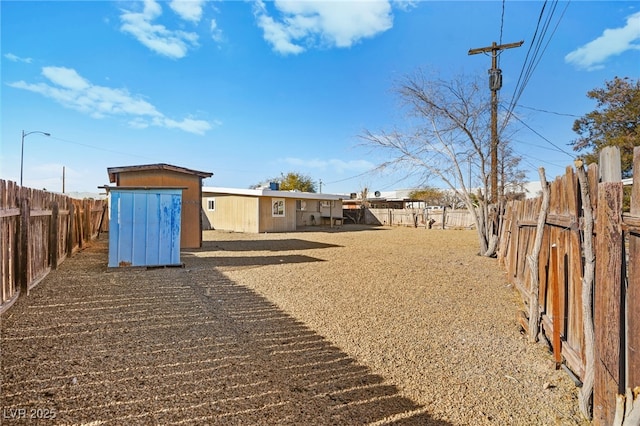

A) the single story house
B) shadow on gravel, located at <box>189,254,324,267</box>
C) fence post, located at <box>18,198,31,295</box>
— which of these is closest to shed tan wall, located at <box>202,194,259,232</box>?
the single story house

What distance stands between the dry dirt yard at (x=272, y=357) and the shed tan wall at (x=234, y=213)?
1230 cm

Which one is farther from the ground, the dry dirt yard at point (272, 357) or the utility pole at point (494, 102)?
the utility pole at point (494, 102)

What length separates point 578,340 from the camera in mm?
2652

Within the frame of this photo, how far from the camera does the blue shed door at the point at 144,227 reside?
7172mm

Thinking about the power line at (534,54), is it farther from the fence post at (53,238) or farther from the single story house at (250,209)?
the single story house at (250,209)

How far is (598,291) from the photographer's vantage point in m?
2.15

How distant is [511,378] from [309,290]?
3.37 m

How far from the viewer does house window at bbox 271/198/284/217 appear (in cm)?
1917

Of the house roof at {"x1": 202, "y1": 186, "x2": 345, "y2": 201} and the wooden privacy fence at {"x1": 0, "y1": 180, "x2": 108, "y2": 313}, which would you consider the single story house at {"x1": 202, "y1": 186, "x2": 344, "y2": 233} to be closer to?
the house roof at {"x1": 202, "y1": 186, "x2": 345, "y2": 201}

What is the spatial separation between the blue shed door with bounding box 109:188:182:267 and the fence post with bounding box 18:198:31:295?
241 cm

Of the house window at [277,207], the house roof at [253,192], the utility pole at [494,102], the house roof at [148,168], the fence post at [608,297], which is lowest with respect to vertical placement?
the fence post at [608,297]

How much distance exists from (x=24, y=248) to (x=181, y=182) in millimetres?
6892

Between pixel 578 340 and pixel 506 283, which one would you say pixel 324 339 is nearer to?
pixel 578 340

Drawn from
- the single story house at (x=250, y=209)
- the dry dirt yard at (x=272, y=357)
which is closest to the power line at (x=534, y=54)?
the dry dirt yard at (x=272, y=357)
